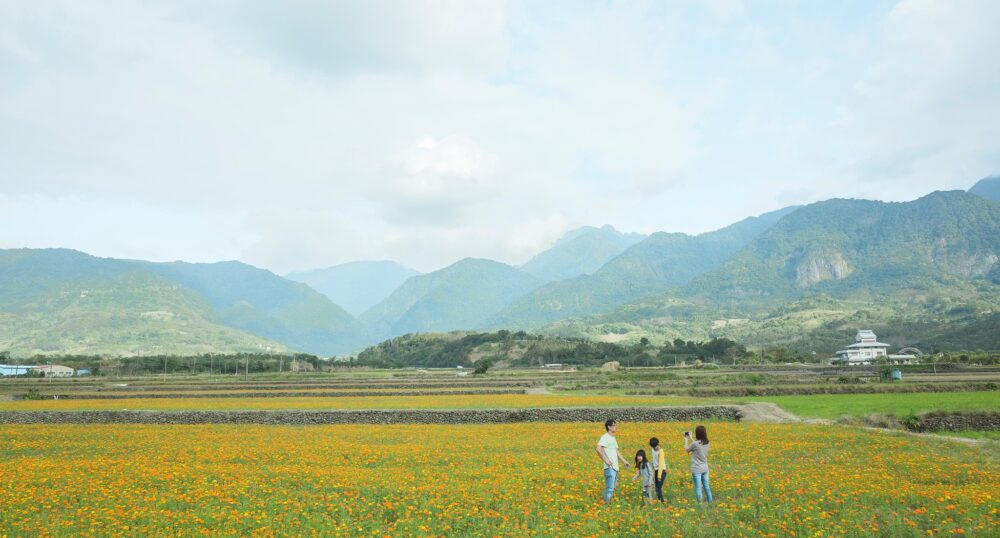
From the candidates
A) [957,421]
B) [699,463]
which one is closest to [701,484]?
[699,463]

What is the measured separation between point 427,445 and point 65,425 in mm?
25488

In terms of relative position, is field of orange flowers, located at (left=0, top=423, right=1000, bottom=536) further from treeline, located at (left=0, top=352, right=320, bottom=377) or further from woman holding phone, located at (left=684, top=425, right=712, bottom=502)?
treeline, located at (left=0, top=352, right=320, bottom=377)

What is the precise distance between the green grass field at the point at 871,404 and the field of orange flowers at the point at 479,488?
36.6ft

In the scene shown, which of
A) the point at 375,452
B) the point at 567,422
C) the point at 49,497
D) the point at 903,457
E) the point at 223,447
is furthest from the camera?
the point at 567,422

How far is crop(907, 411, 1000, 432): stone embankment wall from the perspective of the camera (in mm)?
28297

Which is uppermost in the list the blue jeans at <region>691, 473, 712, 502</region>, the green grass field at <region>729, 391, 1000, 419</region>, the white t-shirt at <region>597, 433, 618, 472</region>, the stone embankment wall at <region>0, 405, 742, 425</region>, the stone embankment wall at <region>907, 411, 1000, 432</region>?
the white t-shirt at <region>597, 433, 618, 472</region>

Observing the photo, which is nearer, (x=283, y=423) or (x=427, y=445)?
(x=427, y=445)

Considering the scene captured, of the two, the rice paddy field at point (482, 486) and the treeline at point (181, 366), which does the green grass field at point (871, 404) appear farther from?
the treeline at point (181, 366)

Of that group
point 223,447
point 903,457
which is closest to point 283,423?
point 223,447

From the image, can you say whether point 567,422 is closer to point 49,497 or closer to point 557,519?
point 557,519

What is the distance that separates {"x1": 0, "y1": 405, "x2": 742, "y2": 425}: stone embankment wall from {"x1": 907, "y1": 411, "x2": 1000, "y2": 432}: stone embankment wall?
8.89m

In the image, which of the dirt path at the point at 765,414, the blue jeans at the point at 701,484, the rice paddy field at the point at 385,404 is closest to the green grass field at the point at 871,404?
the dirt path at the point at 765,414

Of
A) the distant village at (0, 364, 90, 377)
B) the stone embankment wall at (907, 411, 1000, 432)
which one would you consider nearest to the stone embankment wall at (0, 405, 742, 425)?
the stone embankment wall at (907, 411, 1000, 432)

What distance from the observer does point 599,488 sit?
15016mm
